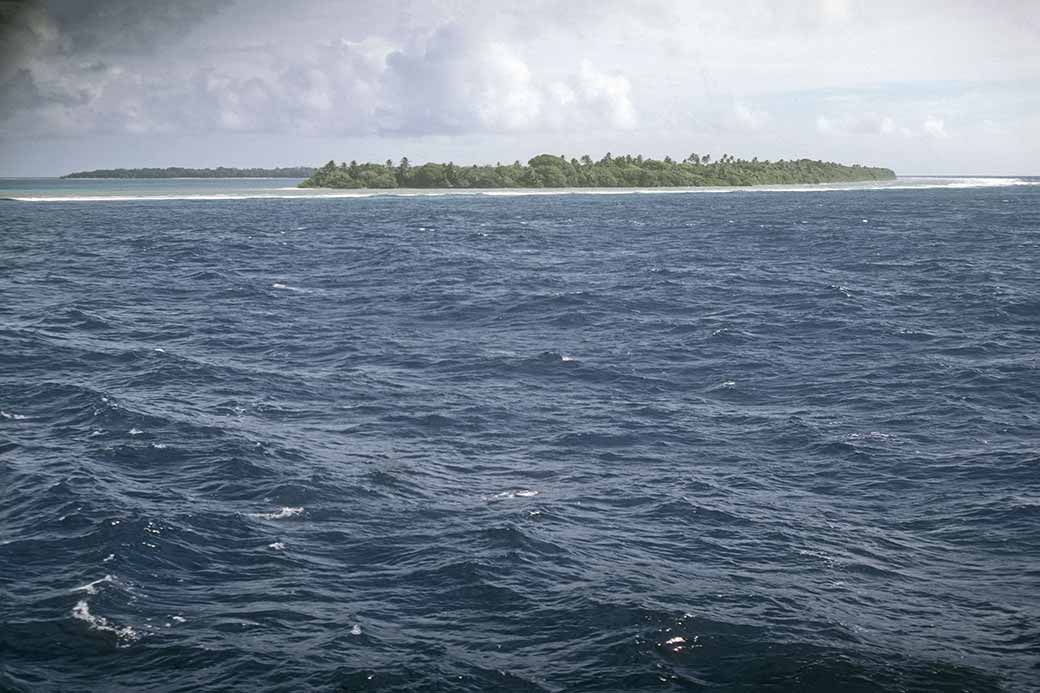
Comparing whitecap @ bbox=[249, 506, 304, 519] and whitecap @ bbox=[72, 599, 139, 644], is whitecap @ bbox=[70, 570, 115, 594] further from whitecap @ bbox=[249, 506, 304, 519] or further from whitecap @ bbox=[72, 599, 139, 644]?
whitecap @ bbox=[249, 506, 304, 519]

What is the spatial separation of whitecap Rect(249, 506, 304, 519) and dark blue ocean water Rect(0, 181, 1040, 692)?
14cm

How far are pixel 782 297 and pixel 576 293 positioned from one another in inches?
573

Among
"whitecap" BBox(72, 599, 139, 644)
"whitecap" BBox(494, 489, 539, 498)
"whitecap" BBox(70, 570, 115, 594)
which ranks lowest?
"whitecap" BBox(72, 599, 139, 644)

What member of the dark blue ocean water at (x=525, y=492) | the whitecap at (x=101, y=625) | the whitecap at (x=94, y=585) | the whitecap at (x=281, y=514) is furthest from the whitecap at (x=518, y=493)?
the whitecap at (x=101, y=625)

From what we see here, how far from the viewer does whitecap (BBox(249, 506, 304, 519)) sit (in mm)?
27406

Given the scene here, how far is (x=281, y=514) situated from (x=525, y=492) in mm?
7378

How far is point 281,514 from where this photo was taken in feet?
90.6

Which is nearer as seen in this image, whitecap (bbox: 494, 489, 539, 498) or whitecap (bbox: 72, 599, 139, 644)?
whitecap (bbox: 72, 599, 139, 644)

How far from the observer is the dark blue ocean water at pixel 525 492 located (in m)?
20.0

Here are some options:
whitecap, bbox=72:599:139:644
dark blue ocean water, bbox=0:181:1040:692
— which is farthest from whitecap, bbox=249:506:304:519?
whitecap, bbox=72:599:139:644

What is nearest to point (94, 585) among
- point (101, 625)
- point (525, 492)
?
point (101, 625)

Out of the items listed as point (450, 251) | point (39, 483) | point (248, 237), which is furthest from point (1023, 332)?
point (248, 237)

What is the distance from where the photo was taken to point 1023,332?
5234cm

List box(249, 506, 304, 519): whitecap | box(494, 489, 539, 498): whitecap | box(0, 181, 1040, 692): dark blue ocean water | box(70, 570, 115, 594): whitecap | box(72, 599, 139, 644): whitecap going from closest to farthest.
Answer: box(0, 181, 1040, 692): dark blue ocean water → box(72, 599, 139, 644): whitecap → box(70, 570, 115, 594): whitecap → box(249, 506, 304, 519): whitecap → box(494, 489, 539, 498): whitecap
